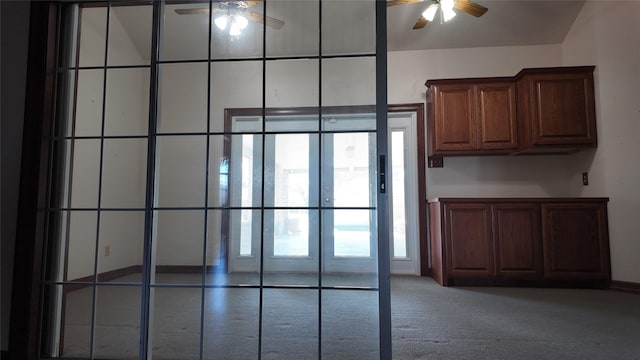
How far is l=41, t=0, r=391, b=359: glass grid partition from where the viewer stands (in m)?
1.78

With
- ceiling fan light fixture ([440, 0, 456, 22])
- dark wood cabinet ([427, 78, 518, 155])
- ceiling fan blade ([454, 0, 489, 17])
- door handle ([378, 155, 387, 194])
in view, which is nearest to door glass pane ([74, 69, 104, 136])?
door handle ([378, 155, 387, 194])

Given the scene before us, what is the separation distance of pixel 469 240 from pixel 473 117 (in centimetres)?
140

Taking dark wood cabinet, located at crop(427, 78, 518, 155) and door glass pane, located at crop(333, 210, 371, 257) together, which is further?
dark wood cabinet, located at crop(427, 78, 518, 155)

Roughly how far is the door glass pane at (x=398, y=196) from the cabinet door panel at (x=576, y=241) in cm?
146

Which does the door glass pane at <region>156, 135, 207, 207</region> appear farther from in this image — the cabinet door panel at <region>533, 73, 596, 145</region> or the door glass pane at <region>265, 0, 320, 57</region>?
the cabinet door panel at <region>533, 73, 596, 145</region>

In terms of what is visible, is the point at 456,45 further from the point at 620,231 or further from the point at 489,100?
the point at 620,231

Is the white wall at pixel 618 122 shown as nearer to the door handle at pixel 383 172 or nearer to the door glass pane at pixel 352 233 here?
the door glass pane at pixel 352 233

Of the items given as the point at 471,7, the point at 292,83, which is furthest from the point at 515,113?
the point at 292,83

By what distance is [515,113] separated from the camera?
3.74 metres

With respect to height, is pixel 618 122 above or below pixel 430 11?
below

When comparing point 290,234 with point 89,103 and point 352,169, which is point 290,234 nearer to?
point 352,169

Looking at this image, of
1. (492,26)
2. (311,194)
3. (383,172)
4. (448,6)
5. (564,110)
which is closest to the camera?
(383,172)

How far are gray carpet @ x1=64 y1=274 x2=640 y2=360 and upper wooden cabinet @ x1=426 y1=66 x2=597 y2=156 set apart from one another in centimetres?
172

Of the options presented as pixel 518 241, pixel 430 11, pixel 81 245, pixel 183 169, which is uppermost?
pixel 430 11
